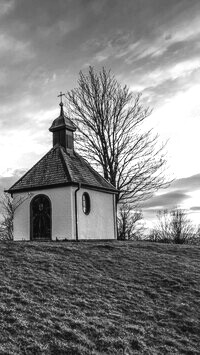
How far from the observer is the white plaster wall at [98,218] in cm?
1760

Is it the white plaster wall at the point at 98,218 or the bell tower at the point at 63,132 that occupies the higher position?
the bell tower at the point at 63,132

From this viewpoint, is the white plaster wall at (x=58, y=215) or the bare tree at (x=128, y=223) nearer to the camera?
the white plaster wall at (x=58, y=215)

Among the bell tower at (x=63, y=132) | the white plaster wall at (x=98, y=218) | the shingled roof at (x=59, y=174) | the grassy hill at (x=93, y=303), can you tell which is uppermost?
the bell tower at (x=63, y=132)

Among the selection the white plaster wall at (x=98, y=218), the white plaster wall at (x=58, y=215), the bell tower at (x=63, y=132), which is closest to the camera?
the white plaster wall at (x=58, y=215)

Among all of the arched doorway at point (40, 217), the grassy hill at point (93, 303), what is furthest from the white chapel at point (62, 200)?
the grassy hill at point (93, 303)

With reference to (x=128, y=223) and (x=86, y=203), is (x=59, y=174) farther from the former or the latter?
(x=128, y=223)

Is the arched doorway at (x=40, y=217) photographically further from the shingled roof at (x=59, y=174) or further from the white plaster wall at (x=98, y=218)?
the white plaster wall at (x=98, y=218)

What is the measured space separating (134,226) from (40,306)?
28861 millimetres

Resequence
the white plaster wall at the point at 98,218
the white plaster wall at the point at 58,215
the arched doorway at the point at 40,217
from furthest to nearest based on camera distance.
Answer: the white plaster wall at the point at 98,218 < the arched doorway at the point at 40,217 < the white plaster wall at the point at 58,215

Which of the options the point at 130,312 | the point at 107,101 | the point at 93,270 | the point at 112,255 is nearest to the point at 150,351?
the point at 130,312

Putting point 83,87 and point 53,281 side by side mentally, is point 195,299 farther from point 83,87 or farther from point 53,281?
point 83,87

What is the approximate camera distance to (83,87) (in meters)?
26.4

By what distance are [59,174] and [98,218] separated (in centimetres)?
322

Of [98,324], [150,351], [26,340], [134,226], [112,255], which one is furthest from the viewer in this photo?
[134,226]
